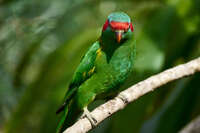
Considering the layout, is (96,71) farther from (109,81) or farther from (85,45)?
(85,45)

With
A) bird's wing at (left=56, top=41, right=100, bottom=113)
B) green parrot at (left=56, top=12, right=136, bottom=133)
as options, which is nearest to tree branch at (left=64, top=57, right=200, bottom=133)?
green parrot at (left=56, top=12, right=136, bottom=133)

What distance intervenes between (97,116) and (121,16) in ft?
1.82

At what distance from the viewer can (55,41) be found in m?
4.51

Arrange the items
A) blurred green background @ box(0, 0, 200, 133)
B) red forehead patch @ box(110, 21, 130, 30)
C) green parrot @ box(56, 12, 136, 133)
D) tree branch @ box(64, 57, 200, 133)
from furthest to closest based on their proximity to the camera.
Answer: blurred green background @ box(0, 0, 200, 133)
green parrot @ box(56, 12, 136, 133)
red forehead patch @ box(110, 21, 130, 30)
tree branch @ box(64, 57, 200, 133)

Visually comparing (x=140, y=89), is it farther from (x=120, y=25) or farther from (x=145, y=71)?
(x=145, y=71)

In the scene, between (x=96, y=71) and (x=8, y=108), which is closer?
(x=96, y=71)

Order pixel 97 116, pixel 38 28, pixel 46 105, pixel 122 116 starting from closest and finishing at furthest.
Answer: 1. pixel 97 116
2. pixel 122 116
3. pixel 46 105
4. pixel 38 28

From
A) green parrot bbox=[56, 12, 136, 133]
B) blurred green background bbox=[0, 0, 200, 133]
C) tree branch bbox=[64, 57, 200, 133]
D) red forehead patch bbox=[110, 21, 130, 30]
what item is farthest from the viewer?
blurred green background bbox=[0, 0, 200, 133]

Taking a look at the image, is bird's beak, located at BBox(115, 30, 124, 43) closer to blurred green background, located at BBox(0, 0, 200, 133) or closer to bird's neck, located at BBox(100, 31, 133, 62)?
bird's neck, located at BBox(100, 31, 133, 62)

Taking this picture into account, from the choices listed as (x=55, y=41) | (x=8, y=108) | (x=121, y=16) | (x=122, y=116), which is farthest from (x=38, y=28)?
(x=121, y=16)

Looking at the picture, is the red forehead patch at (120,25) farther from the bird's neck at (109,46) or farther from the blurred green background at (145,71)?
the blurred green background at (145,71)

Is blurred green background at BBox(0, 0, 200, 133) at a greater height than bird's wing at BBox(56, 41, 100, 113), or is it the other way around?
bird's wing at BBox(56, 41, 100, 113)

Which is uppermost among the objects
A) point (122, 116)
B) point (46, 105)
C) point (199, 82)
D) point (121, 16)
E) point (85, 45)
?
point (121, 16)

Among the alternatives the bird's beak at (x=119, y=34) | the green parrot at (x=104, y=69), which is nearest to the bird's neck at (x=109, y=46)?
the green parrot at (x=104, y=69)
